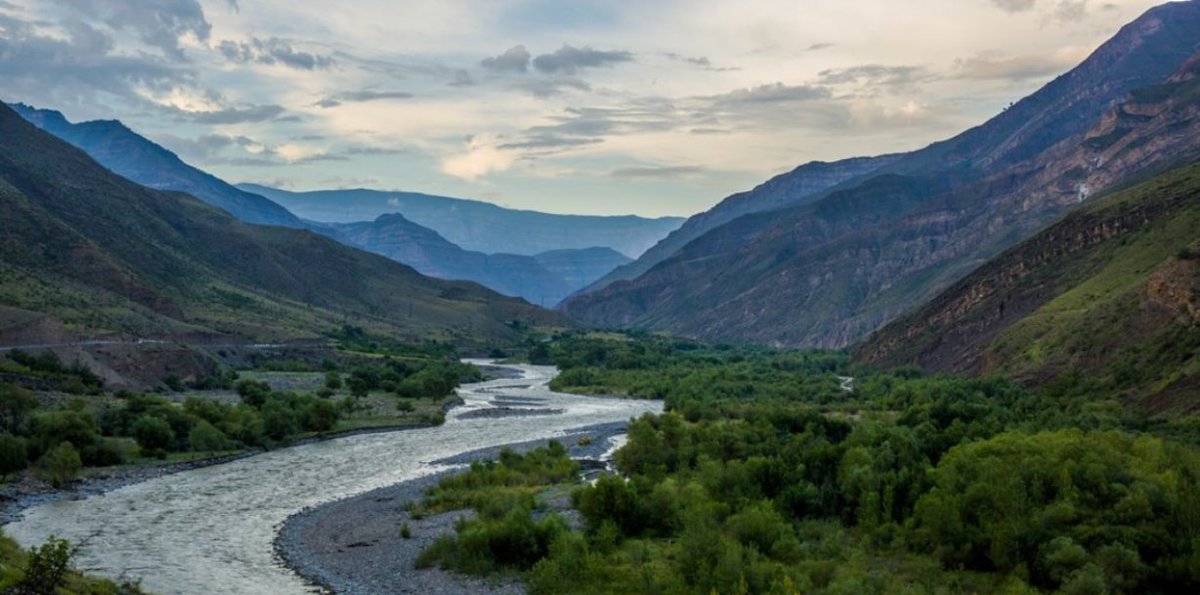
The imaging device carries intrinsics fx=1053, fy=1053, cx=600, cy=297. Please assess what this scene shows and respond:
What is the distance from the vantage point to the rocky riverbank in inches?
1371

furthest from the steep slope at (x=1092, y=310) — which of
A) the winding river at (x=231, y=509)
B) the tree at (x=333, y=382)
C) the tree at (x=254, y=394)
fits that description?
the tree at (x=333, y=382)

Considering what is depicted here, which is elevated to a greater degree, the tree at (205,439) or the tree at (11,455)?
the tree at (11,455)

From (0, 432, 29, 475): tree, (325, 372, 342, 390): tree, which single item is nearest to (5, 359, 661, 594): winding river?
(0, 432, 29, 475): tree

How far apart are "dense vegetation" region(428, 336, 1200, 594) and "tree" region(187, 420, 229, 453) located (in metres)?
27.3

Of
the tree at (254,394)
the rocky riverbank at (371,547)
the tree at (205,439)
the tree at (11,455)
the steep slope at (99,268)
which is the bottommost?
the rocky riverbank at (371,547)

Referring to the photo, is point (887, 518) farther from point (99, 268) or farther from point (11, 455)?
point (99, 268)

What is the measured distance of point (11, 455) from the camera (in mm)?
51406

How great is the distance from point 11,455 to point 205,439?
50.5ft

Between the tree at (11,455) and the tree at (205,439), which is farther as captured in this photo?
the tree at (205,439)

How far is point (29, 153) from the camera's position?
18700cm

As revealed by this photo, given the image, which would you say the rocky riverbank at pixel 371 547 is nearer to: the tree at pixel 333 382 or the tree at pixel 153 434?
the tree at pixel 153 434

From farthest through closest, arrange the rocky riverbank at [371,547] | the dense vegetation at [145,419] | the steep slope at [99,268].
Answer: the steep slope at [99,268] → the dense vegetation at [145,419] → the rocky riverbank at [371,547]

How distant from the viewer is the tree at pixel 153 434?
62.8m

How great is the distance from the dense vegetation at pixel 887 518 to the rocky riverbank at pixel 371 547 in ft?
5.93
